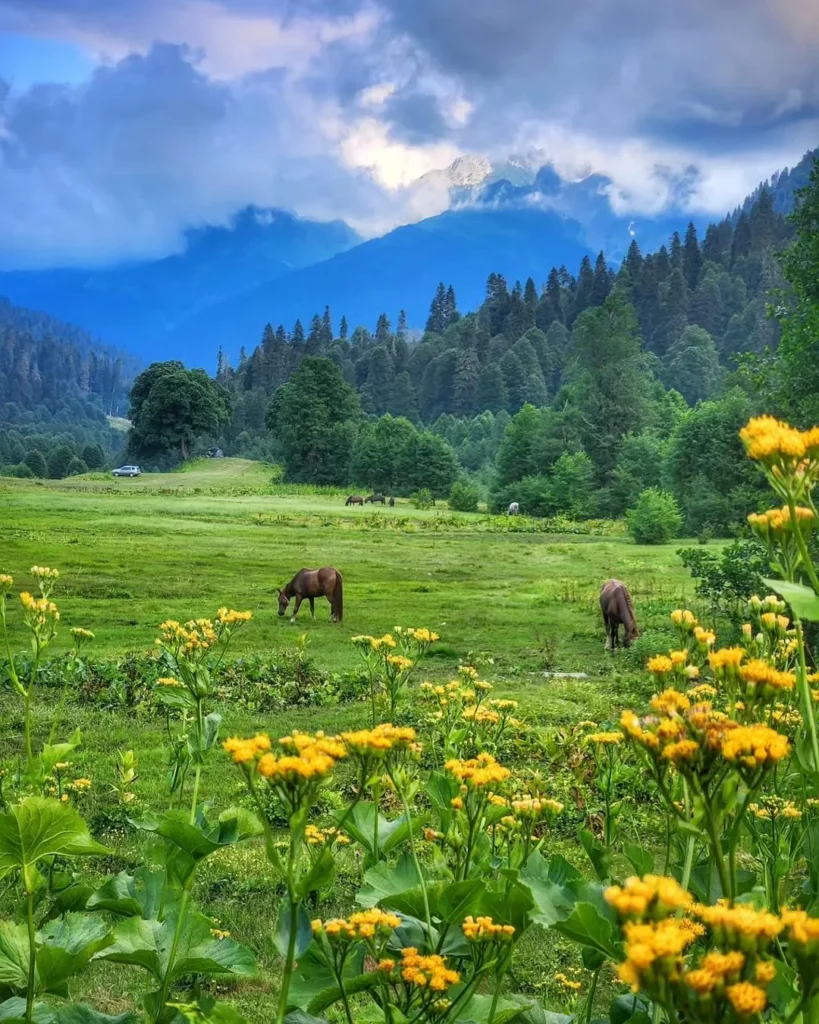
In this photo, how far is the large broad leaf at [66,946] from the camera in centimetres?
158

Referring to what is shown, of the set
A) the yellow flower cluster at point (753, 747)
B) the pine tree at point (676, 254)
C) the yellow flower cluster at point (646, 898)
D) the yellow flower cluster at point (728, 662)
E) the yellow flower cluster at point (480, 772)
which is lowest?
the yellow flower cluster at point (480, 772)

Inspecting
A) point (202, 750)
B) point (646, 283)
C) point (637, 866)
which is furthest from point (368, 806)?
point (646, 283)

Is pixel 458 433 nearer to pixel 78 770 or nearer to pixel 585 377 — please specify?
pixel 585 377

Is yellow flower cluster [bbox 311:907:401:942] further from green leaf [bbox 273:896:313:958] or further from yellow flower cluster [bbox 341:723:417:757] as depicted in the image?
yellow flower cluster [bbox 341:723:417:757]

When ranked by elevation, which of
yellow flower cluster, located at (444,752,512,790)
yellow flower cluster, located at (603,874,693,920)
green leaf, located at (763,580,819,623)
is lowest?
yellow flower cluster, located at (444,752,512,790)

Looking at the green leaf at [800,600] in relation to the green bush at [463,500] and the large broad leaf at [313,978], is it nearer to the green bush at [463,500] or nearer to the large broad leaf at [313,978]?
the large broad leaf at [313,978]

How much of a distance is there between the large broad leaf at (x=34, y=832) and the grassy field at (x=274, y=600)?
311cm

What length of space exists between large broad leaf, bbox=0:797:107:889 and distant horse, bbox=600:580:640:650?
43.3 ft

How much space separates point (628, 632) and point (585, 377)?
47.5 meters

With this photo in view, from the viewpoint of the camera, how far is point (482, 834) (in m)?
2.14

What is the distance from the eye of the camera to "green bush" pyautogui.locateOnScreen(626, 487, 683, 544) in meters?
34.4

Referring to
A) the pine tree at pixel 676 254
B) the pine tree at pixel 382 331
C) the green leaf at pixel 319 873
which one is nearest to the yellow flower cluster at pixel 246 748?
the green leaf at pixel 319 873

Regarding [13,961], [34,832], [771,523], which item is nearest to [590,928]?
[771,523]

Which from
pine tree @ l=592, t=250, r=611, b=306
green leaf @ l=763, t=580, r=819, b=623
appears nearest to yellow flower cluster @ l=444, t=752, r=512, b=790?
green leaf @ l=763, t=580, r=819, b=623
